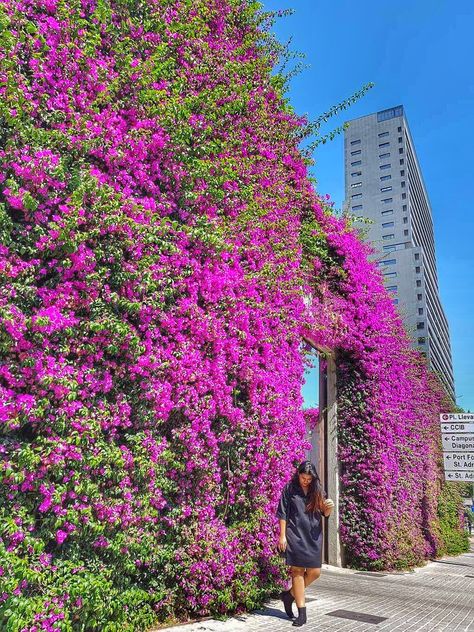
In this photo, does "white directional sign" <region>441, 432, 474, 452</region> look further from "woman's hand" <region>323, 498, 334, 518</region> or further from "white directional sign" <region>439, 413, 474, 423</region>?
"woman's hand" <region>323, 498, 334, 518</region>

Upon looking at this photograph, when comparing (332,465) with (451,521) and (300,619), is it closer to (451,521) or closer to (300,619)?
(300,619)

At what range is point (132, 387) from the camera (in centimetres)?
393

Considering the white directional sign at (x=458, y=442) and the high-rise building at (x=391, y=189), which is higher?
the high-rise building at (x=391, y=189)

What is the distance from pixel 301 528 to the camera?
482 centimetres

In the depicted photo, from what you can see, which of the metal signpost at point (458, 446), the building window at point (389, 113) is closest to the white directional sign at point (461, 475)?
the metal signpost at point (458, 446)

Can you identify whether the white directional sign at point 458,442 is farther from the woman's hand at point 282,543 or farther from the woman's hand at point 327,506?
the woman's hand at point 282,543

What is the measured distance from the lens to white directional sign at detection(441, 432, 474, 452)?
405 inches

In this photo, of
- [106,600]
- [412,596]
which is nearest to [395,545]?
[412,596]

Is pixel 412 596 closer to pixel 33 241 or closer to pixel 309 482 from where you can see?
pixel 309 482

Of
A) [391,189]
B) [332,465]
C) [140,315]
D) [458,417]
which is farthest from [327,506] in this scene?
[391,189]

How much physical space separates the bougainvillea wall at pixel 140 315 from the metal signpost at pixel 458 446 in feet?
19.1

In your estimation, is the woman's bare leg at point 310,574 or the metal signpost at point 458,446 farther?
the metal signpost at point 458,446

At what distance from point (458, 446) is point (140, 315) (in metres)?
8.80

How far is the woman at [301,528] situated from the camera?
4.72 meters
